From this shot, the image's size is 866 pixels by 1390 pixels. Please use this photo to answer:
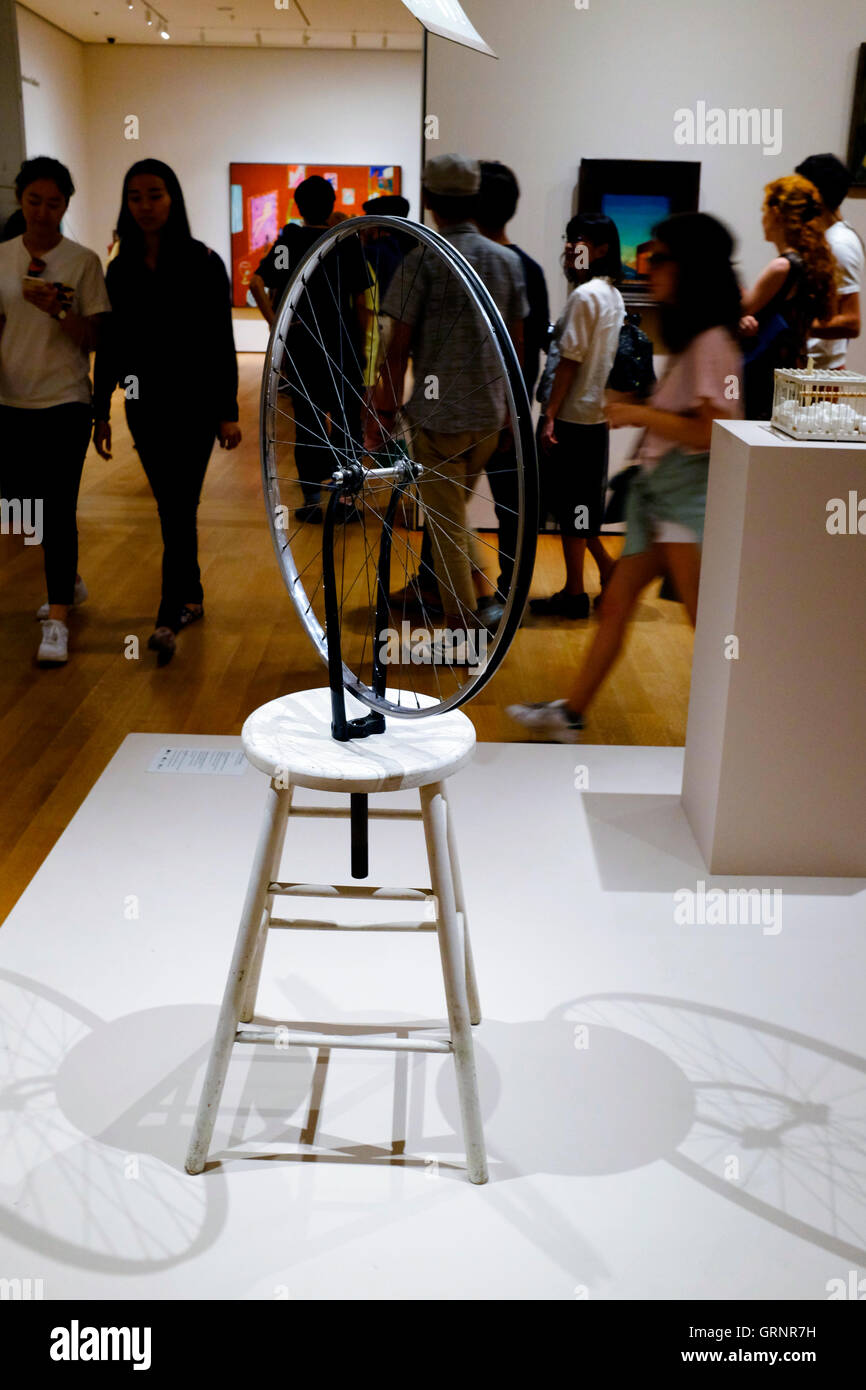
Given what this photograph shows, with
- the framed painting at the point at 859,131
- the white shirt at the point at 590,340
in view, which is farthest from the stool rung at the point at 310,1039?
the framed painting at the point at 859,131

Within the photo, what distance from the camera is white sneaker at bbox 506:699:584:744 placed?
359 centimetres

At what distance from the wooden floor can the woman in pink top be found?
50cm

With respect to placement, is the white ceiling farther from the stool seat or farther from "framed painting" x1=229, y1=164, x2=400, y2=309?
the stool seat

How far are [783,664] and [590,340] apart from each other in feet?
6.54

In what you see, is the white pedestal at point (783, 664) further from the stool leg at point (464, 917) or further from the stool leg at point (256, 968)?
the stool leg at point (256, 968)

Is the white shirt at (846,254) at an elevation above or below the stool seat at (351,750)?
above

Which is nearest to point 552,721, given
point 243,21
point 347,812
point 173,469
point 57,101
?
point 173,469

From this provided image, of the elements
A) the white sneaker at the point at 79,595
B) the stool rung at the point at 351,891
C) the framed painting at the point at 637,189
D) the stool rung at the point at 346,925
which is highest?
the framed painting at the point at 637,189

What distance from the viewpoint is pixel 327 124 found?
12508 millimetres

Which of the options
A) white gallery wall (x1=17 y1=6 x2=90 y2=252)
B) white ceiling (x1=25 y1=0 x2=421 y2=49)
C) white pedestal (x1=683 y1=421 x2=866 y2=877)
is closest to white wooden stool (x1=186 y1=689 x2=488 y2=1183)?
white pedestal (x1=683 y1=421 x2=866 y2=877)

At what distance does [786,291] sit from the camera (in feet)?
13.1

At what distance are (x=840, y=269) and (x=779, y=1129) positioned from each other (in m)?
3.45

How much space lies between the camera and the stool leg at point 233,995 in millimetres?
1891

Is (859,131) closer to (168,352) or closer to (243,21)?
(168,352)
